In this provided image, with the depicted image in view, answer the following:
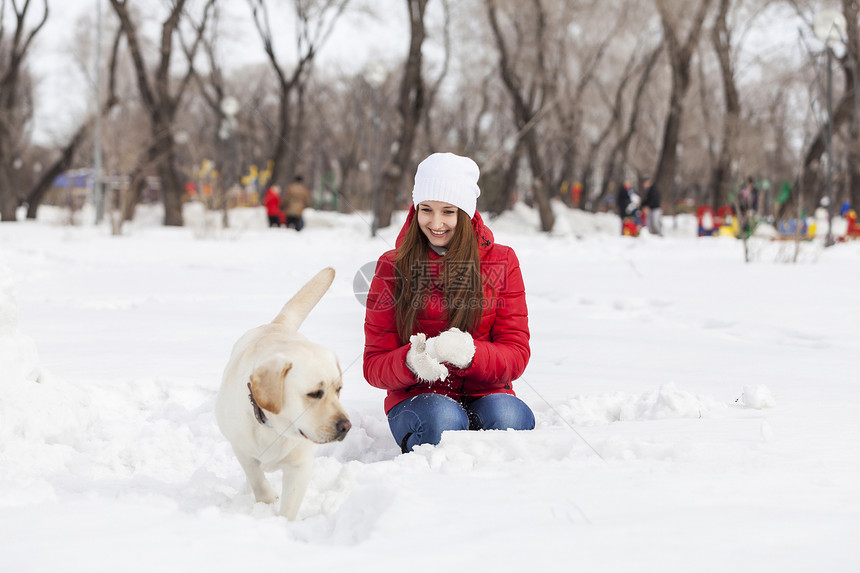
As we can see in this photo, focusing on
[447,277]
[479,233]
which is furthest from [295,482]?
[479,233]

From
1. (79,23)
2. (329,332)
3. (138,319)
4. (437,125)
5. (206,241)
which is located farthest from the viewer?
(437,125)

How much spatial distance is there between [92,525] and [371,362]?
143 centimetres

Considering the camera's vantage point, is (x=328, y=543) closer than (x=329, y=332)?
Yes

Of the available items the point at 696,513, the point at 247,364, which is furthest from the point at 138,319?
the point at 696,513

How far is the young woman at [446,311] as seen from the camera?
3266 millimetres

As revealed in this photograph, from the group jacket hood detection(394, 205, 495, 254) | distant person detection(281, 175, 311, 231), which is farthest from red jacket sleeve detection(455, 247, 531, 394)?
distant person detection(281, 175, 311, 231)

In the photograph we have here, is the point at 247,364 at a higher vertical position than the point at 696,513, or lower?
higher

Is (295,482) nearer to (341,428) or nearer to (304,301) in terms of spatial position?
(341,428)

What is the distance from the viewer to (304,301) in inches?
129

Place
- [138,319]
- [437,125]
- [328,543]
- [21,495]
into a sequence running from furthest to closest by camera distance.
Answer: [437,125], [138,319], [21,495], [328,543]

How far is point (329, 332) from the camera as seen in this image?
6199mm

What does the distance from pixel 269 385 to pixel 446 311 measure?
1.14 meters

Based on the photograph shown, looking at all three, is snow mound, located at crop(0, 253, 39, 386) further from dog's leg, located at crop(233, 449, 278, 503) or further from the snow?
dog's leg, located at crop(233, 449, 278, 503)

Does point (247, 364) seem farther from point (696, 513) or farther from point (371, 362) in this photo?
point (696, 513)
